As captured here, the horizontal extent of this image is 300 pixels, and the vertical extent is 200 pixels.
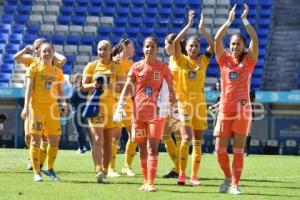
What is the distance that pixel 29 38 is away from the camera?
3275cm

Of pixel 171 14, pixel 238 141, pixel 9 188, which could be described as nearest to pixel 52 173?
pixel 9 188

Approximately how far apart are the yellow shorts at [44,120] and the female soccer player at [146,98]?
1.84 metres

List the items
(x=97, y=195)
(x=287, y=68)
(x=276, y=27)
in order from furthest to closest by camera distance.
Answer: (x=276, y=27)
(x=287, y=68)
(x=97, y=195)

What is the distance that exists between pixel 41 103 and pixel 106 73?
109 centimetres

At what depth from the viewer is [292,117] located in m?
26.1

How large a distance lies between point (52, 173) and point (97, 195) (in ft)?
9.25

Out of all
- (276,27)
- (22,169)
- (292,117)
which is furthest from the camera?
(276,27)

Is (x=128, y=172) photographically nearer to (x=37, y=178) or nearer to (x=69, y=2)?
(x=37, y=178)

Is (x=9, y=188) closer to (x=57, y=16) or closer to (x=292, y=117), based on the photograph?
(x=292, y=117)

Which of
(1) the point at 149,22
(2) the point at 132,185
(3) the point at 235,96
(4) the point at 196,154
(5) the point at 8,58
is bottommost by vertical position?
(2) the point at 132,185

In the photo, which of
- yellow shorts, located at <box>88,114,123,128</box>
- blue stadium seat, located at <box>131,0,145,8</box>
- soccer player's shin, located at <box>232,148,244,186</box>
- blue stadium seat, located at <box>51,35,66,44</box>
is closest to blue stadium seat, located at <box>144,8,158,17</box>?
blue stadium seat, located at <box>131,0,145,8</box>

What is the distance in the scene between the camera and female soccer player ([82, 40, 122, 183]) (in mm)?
12062

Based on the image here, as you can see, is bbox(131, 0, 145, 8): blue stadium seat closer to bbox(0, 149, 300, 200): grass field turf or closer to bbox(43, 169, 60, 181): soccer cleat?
bbox(0, 149, 300, 200): grass field turf

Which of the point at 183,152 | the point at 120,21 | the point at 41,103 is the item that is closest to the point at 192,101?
the point at 183,152
